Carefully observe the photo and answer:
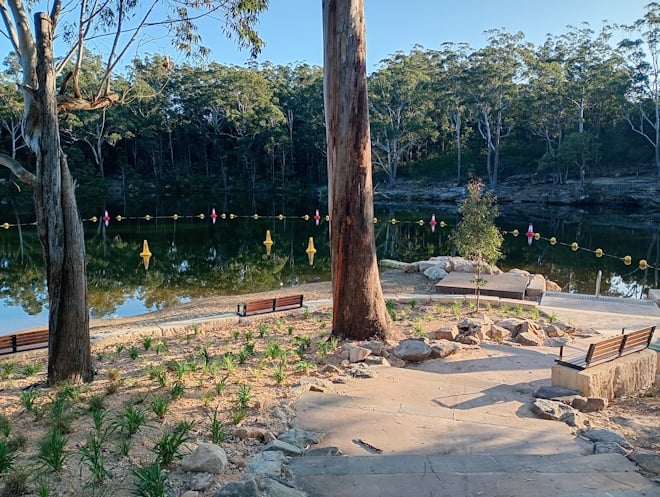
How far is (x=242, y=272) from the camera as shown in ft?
61.7

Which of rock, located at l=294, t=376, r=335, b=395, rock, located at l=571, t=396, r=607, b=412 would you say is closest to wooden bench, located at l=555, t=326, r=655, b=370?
rock, located at l=571, t=396, r=607, b=412

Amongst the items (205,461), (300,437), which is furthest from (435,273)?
(205,461)

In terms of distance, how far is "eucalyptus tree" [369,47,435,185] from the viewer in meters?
44.2

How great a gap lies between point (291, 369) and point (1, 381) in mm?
3402

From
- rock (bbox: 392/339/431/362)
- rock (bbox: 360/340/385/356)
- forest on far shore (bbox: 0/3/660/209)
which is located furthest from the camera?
forest on far shore (bbox: 0/3/660/209)

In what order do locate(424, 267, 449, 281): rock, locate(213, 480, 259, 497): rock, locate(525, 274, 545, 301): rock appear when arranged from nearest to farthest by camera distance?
locate(213, 480, 259, 497): rock → locate(525, 274, 545, 301): rock → locate(424, 267, 449, 281): rock

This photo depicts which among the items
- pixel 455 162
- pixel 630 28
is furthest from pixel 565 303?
pixel 455 162

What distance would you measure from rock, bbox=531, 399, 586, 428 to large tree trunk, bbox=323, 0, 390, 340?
9.82 ft

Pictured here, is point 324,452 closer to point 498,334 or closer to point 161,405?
point 161,405

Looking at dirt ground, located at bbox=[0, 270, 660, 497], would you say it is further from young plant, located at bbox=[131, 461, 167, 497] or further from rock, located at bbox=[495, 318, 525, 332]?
rock, located at bbox=[495, 318, 525, 332]

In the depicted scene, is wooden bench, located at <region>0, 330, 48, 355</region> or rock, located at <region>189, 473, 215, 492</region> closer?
rock, located at <region>189, 473, 215, 492</region>

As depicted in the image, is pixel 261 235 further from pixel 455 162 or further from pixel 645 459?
pixel 455 162

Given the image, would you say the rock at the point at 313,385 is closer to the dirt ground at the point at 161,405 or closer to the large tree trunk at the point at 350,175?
the dirt ground at the point at 161,405

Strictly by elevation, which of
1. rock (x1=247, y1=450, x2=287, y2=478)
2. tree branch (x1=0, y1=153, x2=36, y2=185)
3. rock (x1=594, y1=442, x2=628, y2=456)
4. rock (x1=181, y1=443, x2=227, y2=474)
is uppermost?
tree branch (x1=0, y1=153, x2=36, y2=185)
